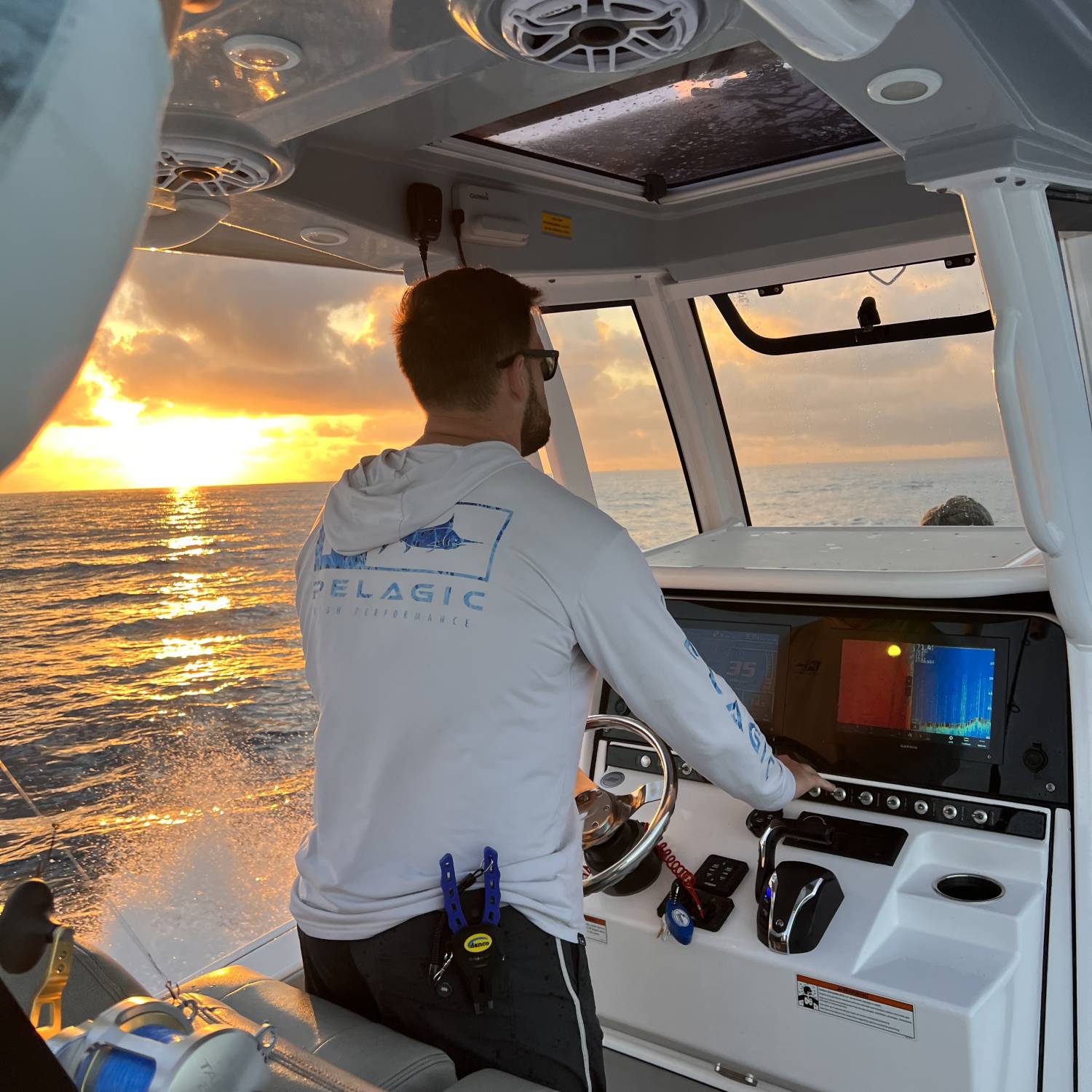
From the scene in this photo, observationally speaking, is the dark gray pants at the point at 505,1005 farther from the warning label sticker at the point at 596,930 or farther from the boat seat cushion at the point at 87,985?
the boat seat cushion at the point at 87,985

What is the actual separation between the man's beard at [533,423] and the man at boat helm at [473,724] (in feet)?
0.57

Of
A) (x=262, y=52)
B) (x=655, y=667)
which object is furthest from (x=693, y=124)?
(x=655, y=667)

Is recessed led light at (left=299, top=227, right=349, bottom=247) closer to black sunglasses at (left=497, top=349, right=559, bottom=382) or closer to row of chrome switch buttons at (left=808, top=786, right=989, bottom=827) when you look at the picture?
black sunglasses at (left=497, top=349, right=559, bottom=382)

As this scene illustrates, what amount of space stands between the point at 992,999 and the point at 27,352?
183 centimetres

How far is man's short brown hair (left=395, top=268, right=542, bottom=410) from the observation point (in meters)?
1.58

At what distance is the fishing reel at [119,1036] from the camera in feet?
1.59

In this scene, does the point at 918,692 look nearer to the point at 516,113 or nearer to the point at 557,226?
the point at 516,113

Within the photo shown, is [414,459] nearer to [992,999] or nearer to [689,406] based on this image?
[992,999]

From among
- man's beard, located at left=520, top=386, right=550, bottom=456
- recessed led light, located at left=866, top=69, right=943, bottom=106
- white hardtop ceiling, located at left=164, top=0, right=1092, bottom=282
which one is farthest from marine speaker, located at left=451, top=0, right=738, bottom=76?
man's beard, located at left=520, top=386, right=550, bottom=456

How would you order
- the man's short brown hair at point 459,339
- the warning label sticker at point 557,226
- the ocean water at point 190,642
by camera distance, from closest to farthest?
the man's short brown hair at point 459,339, the warning label sticker at point 557,226, the ocean water at point 190,642

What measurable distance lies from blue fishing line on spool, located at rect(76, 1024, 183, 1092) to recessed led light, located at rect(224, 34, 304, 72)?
129cm

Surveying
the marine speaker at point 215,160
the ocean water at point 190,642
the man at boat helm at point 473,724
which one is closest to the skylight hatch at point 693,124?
the marine speaker at point 215,160

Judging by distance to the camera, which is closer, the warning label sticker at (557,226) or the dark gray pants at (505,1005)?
the dark gray pants at (505,1005)

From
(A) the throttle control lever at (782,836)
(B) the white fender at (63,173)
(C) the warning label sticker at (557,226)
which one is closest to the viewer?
(B) the white fender at (63,173)
